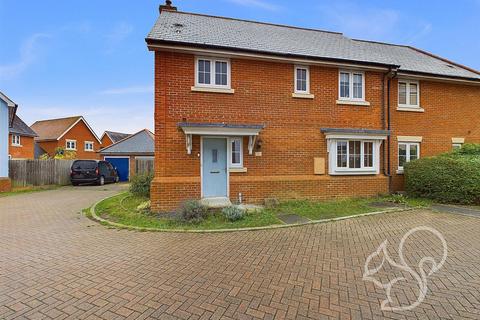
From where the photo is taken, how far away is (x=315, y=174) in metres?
10.6

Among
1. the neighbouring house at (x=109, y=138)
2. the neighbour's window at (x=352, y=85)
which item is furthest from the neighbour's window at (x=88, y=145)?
the neighbour's window at (x=352, y=85)

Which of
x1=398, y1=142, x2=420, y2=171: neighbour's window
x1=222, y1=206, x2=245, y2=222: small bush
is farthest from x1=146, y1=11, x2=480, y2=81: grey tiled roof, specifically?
x1=222, y1=206, x2=245, y2=222: small bush

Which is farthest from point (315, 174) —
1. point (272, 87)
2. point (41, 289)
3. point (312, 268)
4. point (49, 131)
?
point (49, 131)

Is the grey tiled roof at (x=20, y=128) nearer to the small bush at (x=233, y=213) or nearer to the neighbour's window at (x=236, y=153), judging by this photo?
the neighbour's window at (x=236, y=153)

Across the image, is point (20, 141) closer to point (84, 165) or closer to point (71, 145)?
point (71, 145)

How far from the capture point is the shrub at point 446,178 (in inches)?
384

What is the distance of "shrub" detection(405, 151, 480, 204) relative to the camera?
32.0 ft

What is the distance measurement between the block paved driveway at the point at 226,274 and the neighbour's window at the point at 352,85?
598cm

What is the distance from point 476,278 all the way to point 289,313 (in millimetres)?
3270

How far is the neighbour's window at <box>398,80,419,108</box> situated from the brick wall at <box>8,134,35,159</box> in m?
32.6

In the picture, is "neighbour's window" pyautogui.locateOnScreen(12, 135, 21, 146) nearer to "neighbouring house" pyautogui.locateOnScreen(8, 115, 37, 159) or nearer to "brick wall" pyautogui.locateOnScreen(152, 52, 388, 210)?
"neighbouring house" pyautogui.locateOnScreen(8, 115, 37, 159)

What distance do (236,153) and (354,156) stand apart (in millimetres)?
5116

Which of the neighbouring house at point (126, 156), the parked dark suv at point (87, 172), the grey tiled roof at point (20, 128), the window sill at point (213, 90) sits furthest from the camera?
the neighbouring house at point (126, 156)

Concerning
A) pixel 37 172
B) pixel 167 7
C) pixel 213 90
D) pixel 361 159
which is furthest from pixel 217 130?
pixel 37 172
